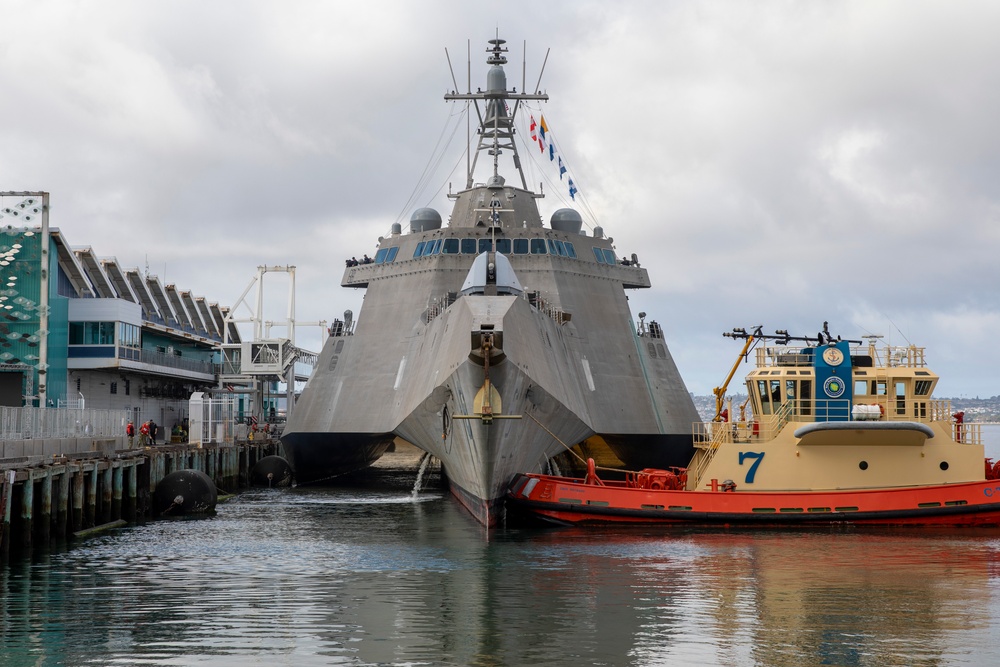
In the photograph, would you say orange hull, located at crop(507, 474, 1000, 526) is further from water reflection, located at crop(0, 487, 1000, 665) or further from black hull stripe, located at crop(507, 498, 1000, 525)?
water reflection, located at crop(0, 487, 1000, 665)

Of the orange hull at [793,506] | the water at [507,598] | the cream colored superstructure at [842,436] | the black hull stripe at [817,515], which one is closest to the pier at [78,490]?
the water at [507,598]

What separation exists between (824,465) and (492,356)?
800 cm

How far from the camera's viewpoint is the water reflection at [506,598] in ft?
41.6

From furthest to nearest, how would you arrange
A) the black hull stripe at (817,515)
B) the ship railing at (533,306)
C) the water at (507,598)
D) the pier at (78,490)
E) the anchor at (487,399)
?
1. the ship railing at (533,306)
2. the black hull stripe at (817,515)
3. the anchor at (487,399)
4. the pier at (78,490)
5. the water at (507,598)

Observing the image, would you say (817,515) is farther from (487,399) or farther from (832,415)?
(487,399)

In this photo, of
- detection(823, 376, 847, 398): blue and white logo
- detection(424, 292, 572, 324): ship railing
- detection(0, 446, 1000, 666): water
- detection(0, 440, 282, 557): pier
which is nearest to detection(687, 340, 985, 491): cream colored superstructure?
detection(823, 376, 847, 398): blue and white logo

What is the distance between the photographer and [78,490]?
23.3m

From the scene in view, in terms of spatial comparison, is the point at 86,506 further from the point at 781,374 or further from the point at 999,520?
the point at 999,520

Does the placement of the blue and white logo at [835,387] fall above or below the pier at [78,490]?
above

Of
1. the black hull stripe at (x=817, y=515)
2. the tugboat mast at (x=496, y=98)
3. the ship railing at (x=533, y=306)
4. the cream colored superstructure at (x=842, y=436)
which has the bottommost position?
the black hull stripe at (x=817, y=515)

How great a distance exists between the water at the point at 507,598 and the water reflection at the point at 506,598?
45mm

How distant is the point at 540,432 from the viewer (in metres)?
25.3

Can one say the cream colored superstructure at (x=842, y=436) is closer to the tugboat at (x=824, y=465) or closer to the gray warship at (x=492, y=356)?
the tugboat at (x=824, y=465)

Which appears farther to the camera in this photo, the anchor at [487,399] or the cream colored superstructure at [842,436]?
the cream colored superstructure at [842,436]
